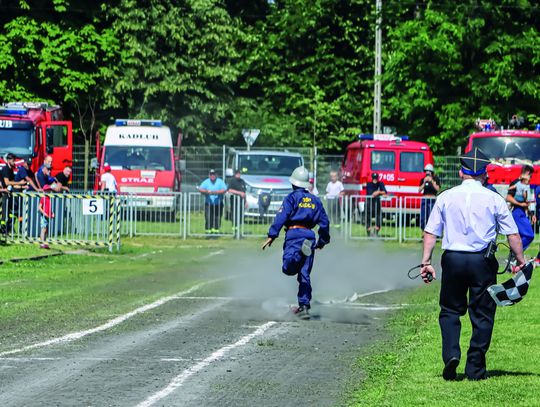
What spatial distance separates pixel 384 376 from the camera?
1114 cm

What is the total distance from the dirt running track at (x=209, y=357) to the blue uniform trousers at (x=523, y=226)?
14.1 feet

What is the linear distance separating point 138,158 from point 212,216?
6814 millimetres

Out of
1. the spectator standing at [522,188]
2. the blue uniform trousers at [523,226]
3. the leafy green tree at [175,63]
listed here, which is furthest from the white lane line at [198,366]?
the leafy green tree at [175,63]

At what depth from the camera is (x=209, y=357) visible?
1227 centimetres

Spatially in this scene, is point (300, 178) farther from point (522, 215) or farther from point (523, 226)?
point (522, 215)

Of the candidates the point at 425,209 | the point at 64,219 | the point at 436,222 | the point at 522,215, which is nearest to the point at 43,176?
the point at 64,219

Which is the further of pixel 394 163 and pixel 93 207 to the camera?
pixel 394 163

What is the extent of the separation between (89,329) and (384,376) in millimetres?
4387

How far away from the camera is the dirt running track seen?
397 inches

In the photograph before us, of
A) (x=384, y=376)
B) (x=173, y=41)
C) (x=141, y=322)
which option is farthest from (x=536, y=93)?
(x=384, y=376)

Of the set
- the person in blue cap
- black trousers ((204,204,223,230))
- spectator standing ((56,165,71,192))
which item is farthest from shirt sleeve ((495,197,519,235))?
black trousers ((204,204,223,230))

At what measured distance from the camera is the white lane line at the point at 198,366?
9930 millimetres

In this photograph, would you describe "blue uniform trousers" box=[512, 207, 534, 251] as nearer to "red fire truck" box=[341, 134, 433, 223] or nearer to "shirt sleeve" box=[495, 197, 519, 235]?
"shirt sleeve" box=[495, 197, 519, 235]

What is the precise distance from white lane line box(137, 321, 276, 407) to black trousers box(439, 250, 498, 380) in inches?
86.6
